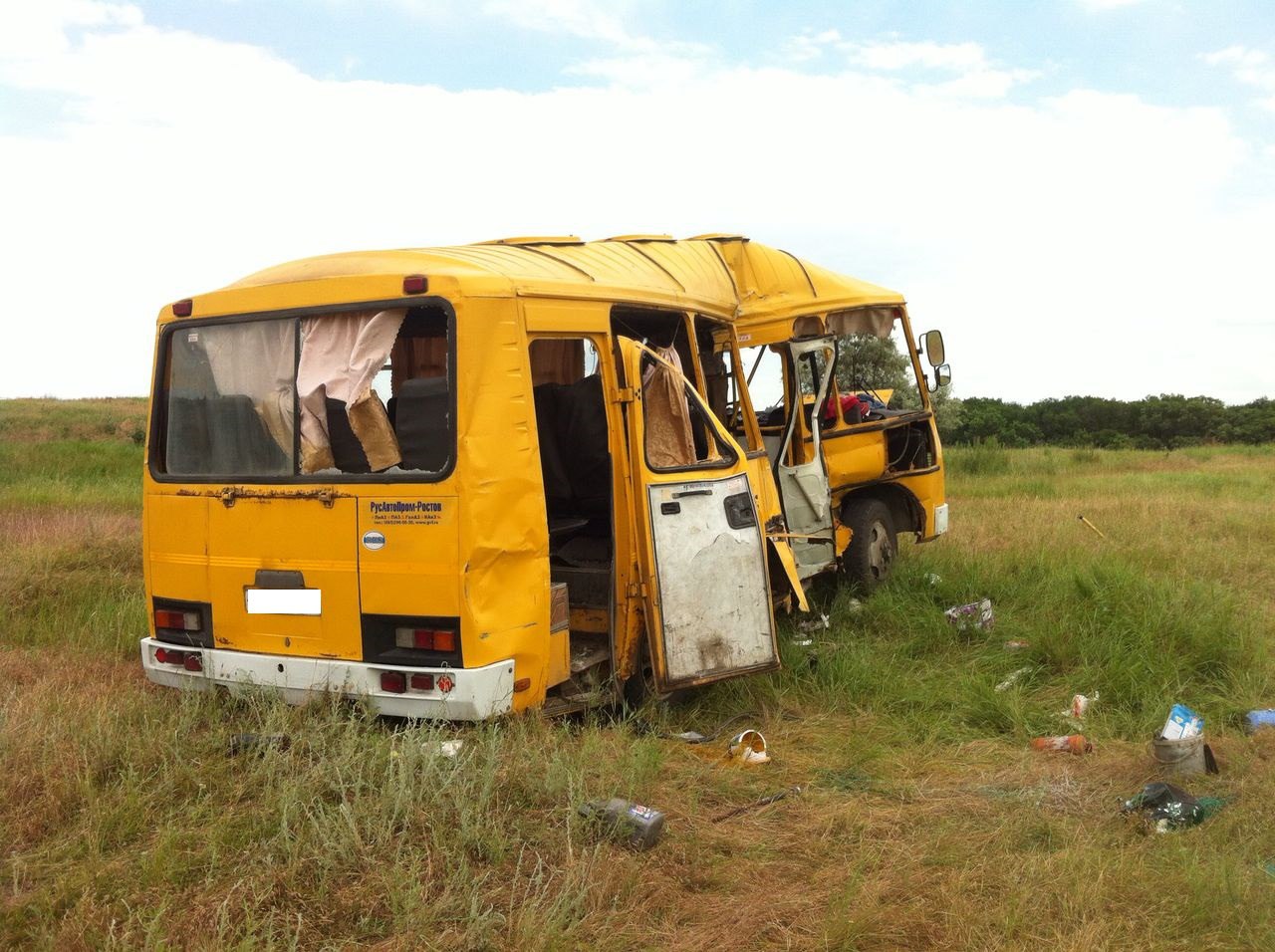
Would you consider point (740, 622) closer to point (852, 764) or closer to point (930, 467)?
point (852, 764)

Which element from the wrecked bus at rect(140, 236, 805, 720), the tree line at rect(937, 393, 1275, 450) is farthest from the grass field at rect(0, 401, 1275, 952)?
the tree line at rect(937, 393, 1275, 450)

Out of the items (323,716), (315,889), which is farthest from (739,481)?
(315,889)

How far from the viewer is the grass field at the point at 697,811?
358 centimetres

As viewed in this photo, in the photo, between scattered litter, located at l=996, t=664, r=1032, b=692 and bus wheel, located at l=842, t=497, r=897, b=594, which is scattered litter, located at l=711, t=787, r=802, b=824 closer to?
scattered litter, located at l=996, t=664, r=1032, b=692

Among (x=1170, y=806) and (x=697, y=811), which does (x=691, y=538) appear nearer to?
(x=697, y=811)

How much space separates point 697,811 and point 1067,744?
7.42ft

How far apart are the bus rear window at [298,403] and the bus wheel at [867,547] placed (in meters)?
4.45

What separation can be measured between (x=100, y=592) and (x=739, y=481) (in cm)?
561

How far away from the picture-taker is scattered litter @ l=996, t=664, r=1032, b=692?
6685 millimetres

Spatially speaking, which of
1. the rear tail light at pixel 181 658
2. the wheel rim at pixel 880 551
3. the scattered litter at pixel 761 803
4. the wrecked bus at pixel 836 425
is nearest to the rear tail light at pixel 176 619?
the rear tail light at pixel 181 658

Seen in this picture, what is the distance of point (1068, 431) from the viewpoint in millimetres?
36719

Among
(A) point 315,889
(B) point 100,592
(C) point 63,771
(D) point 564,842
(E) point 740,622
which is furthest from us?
(B) point 100,592

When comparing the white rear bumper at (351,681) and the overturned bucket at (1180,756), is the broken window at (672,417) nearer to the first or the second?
the white rear bumper at (351,681)

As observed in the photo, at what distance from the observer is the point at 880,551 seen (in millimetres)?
9156
